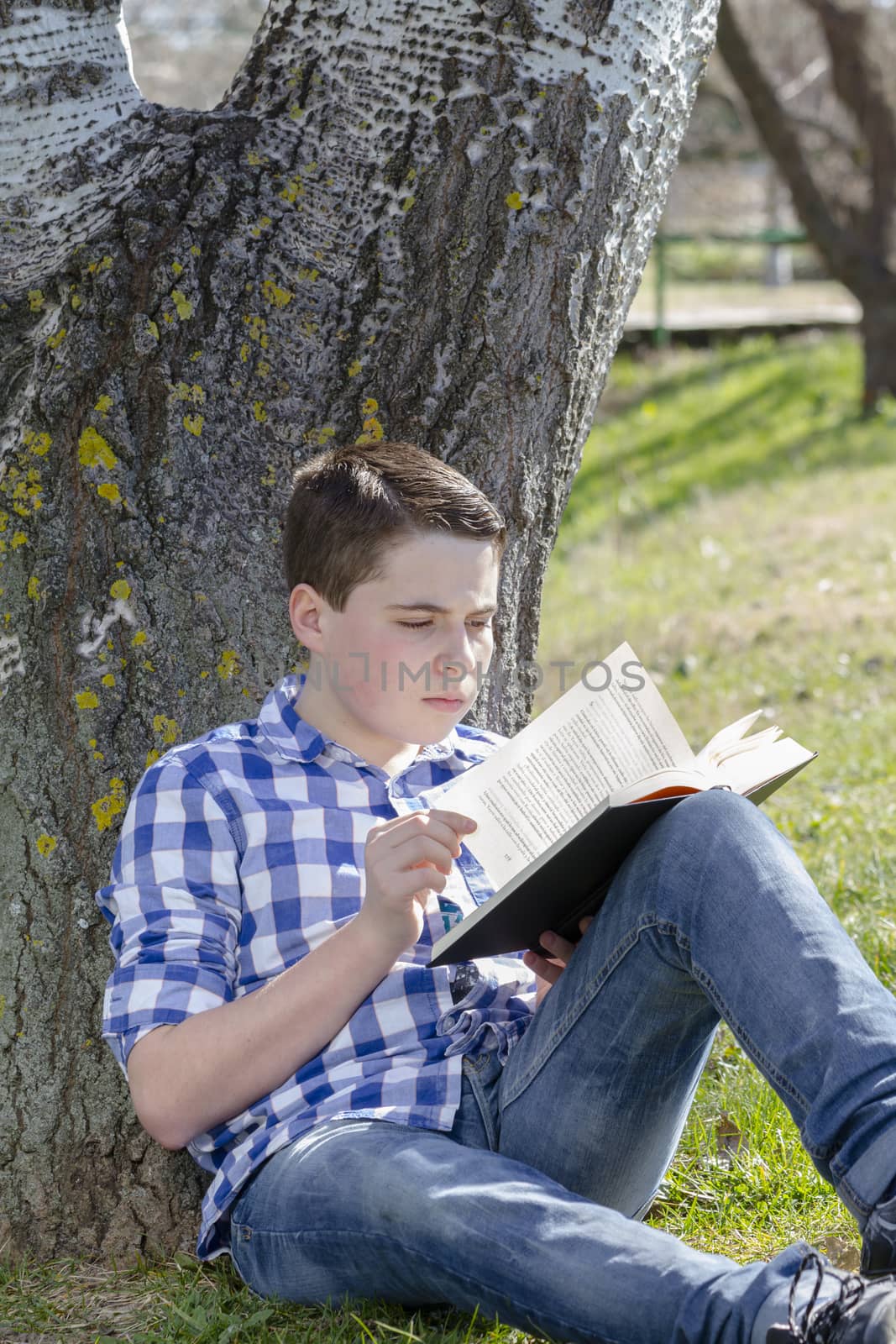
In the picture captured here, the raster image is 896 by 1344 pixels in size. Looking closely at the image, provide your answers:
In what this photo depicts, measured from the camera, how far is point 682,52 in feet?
8.23

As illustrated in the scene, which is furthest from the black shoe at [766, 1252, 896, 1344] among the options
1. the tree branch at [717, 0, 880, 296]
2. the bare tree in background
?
the bare tree in background

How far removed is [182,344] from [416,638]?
2.20 ft

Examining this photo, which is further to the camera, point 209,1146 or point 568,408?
point 568,408

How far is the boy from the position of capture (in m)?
1.63

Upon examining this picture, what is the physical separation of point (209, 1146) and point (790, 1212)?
941 mm

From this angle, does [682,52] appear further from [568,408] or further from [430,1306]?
[430,1306]

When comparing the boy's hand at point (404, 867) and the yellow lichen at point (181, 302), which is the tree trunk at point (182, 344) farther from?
the boy's hand at point (404, 867)

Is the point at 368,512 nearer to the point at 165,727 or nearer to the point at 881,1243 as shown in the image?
the point at 165,727

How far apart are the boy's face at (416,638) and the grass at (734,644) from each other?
0.82 metres

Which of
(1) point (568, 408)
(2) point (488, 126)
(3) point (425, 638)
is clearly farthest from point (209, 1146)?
(2) point (488, 126)

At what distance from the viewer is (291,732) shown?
6.98ft

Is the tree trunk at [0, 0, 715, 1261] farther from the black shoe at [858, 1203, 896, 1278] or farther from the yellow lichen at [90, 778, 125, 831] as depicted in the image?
the black shoe at [858, 1203, 896, 1278]

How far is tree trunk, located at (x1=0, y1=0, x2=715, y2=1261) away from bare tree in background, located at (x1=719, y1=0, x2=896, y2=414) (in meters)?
7.92

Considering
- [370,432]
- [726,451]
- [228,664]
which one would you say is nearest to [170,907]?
[228,664]
